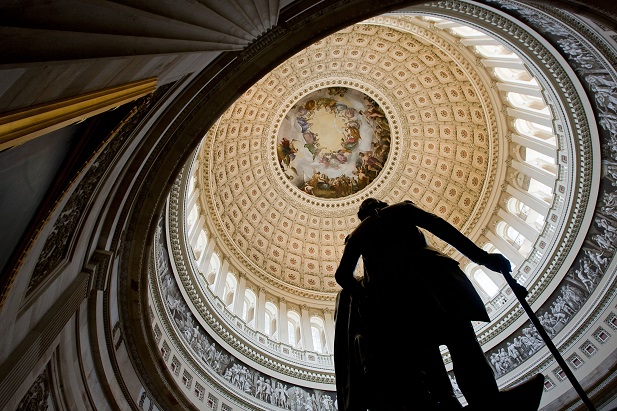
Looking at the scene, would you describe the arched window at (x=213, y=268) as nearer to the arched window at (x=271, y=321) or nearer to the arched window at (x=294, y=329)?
the arched window at (x=271, y=321)

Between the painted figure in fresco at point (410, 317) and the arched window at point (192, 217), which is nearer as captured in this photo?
the painted figure in fresco at point (410, 317)

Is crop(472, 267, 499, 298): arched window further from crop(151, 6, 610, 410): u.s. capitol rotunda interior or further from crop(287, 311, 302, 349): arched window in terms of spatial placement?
crop(287, 311, 302, 349): arched window

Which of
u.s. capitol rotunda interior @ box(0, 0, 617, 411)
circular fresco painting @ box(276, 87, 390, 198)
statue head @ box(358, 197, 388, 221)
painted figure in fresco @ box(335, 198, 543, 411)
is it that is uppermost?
circular fresco painting @ box(276, 87, 390, 198)

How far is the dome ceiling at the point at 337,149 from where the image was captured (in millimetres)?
20156

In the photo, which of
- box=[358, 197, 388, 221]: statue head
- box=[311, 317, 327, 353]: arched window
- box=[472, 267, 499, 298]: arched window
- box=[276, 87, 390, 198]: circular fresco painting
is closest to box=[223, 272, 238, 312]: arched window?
box=[311, 317, 327, 353]: arched window

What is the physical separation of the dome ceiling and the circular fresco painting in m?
0.06

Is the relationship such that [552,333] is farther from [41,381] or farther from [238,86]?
[41,381]

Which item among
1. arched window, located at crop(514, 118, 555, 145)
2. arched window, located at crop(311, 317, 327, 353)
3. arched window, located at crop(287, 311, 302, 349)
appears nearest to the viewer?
arched window, located at crop(514, 118, 555, 145)

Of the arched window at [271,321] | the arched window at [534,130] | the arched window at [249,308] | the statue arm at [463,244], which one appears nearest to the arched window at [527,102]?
the arched window at [534,130]

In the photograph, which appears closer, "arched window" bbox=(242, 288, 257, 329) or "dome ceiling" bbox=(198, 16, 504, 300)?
"arched window" bbox=(242, 288, 257, 329)

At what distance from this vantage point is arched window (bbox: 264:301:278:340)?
54.7 feet

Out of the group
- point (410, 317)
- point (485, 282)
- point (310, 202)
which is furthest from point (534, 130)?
point (410, 317)

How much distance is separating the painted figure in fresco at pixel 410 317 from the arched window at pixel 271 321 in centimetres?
1250

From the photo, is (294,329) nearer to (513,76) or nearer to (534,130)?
(534,130)
